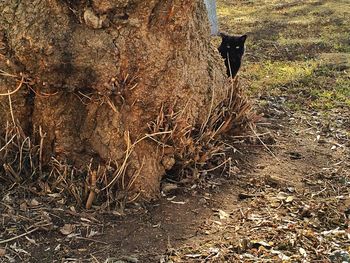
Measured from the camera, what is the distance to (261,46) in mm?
7797

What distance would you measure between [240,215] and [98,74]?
115cm

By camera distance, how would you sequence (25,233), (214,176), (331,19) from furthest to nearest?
(331,19), (214,176), (25,233)

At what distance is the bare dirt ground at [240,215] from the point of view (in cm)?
274

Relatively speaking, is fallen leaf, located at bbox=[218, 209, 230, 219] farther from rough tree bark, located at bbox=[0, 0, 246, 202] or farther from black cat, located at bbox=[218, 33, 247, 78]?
black cat, located at bbox=[218, 33, 247, 78]

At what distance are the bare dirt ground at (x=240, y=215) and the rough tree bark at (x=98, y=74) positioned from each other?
0.30 m

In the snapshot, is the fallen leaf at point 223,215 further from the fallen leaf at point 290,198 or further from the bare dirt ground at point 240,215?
the fallen leaf at point 290,198

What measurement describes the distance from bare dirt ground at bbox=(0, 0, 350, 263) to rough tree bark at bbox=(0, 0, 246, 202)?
11.8 inches

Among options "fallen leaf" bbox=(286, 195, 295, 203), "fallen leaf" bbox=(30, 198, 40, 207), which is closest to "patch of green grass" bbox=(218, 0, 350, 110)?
"fallen leaf" bbox=(286, 195, 295, 203)

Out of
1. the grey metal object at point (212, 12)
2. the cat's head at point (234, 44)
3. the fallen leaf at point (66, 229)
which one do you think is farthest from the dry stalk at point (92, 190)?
the grey metal object at point (212, 12)

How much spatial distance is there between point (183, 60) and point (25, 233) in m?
1.39

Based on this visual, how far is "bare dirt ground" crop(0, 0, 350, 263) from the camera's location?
2.74 meters

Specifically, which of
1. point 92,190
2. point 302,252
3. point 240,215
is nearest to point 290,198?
point 240,215

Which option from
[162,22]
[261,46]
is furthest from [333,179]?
[261,46]

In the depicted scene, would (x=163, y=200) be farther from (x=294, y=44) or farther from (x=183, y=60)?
(x=294, y=44)
